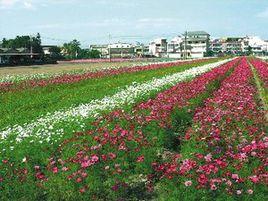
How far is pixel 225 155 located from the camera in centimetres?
884

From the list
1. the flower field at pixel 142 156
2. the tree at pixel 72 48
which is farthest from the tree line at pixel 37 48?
the flower field at pixel 142 156

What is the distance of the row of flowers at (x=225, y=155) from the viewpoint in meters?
7.05

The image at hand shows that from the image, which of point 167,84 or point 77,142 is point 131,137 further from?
point 167,84

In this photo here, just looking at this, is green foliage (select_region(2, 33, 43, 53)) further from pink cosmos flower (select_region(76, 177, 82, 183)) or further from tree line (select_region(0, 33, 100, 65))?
pink cosmos flower (select_region(76, 177, 82, 183))

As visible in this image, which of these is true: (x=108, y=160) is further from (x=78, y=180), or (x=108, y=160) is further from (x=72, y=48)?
(x=72, y=48)

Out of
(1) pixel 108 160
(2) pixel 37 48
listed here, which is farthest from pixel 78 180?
(2) pixel 37 48

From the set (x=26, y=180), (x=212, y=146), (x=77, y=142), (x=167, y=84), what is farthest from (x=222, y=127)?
(x=167, y=84)

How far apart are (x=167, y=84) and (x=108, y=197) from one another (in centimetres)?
1527

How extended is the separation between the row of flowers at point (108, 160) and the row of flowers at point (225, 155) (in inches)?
18.4

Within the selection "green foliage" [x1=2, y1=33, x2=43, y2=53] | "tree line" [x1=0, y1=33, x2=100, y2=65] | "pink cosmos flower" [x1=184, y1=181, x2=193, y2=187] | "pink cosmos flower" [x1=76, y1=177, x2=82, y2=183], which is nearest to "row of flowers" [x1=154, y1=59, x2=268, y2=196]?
"pink cosmos flower" [x1=184, y1=181, x2=193, y2=187]

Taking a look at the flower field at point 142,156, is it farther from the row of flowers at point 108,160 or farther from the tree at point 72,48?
the tree at point 72,48

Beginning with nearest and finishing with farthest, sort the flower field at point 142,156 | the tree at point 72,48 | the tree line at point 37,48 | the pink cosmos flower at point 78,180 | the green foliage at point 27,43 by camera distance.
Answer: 1. the flower field at point 142,156
2. the pink cosmos flower at point 78,180
3. the tree line at point 37,48
4. the green foliage at point 27,43
5. the tree at point 72,48

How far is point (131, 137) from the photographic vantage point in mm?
10172

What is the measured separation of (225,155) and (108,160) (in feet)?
6.84
